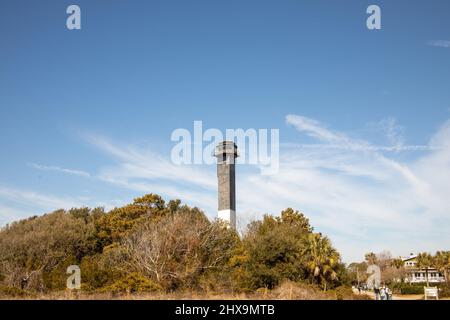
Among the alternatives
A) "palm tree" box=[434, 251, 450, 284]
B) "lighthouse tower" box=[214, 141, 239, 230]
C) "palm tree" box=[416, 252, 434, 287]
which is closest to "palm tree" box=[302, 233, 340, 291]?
"lighthouse tower" box=[214, 141, 239, 230]

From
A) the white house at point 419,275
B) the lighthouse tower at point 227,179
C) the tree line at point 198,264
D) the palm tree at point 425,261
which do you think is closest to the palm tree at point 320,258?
the tree line at point 198,264

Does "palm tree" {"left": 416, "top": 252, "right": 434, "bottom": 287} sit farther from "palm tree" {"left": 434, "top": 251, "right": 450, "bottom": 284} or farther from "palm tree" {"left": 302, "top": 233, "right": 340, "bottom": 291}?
"palm tree" {"left": 302, "top": 233, "right": 340, "bottom": 291}

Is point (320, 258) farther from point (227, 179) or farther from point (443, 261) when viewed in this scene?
point (443, 261)

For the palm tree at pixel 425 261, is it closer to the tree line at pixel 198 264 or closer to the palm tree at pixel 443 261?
the palm tree at pixel 443 261

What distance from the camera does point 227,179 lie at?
159 ft

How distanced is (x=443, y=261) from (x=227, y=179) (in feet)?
100

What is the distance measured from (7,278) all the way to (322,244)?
22617 mm

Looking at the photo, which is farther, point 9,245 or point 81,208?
point 81,208
